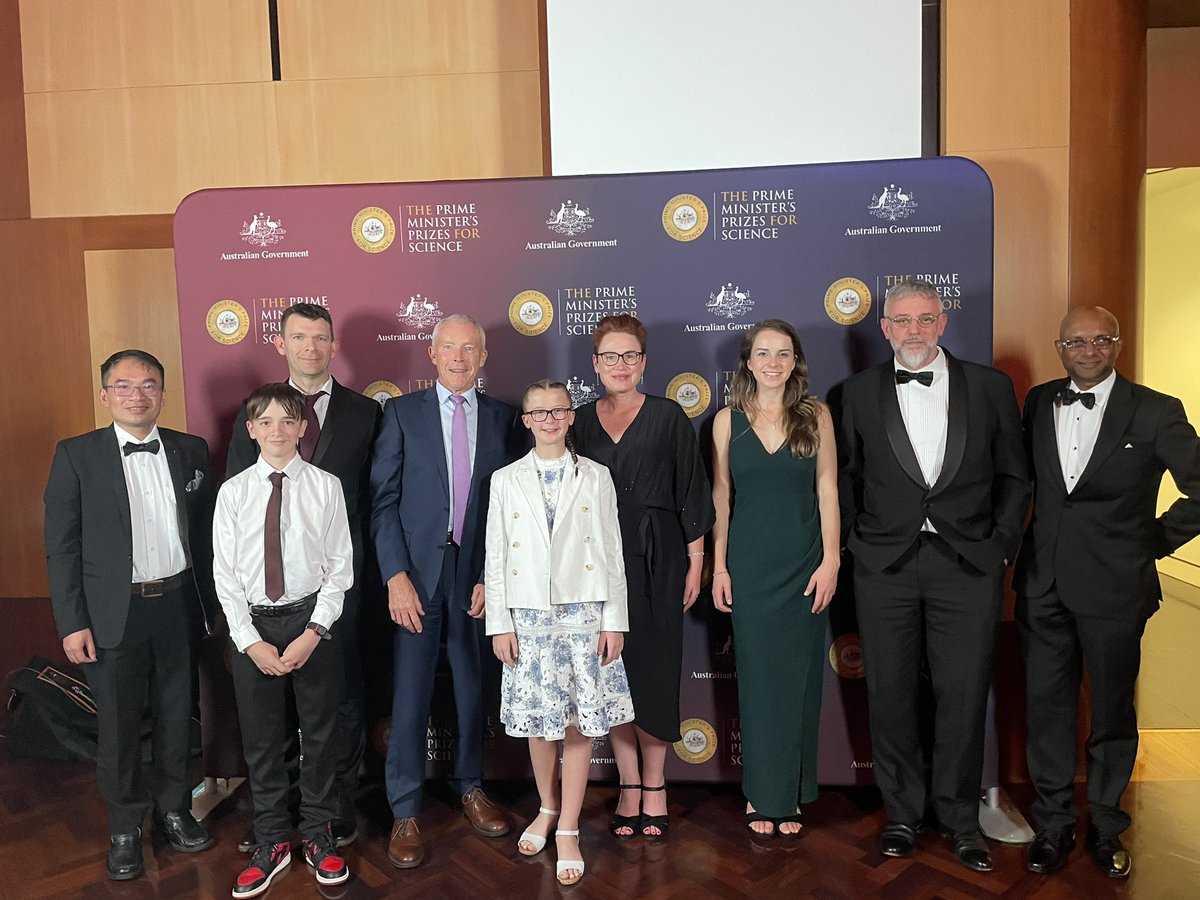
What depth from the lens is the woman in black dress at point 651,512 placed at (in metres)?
3.04

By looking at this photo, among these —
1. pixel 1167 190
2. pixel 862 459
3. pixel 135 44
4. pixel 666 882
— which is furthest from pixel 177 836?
pixel 1167 190

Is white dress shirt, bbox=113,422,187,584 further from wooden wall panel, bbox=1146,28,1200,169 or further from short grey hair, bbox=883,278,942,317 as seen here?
wooden wall panel, bbox=1146,28,1200,169

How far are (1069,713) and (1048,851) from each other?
1.58 ft

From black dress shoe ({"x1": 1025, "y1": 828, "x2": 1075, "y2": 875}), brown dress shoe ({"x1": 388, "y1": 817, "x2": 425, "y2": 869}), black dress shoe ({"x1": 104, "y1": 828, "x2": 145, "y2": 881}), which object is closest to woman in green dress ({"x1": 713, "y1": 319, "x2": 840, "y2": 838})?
black dress shoe ({"x1": 1025, "y1": 828, "x2": 1075, "y2": 875})

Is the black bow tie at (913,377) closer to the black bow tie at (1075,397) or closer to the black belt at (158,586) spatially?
the black bow tie at (1075,397)

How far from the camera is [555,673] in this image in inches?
111

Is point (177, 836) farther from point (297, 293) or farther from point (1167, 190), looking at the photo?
point (1167, 190)

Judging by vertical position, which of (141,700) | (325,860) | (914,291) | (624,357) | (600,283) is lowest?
(325,860)

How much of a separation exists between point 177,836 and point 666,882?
1858mm

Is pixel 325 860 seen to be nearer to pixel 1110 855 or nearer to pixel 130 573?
pixel 130 573

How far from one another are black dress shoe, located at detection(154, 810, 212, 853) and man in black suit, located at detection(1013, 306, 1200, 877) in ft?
9.97

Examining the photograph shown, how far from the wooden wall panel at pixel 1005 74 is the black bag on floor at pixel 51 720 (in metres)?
4.88

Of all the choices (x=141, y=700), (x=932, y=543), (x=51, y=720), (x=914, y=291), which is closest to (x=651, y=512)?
(x=932, y=543)

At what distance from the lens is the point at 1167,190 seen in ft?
20.0
